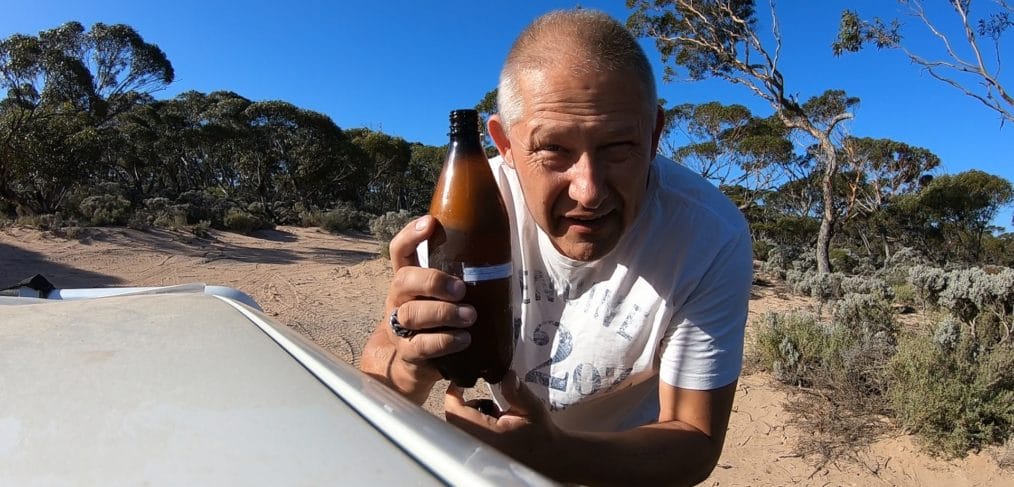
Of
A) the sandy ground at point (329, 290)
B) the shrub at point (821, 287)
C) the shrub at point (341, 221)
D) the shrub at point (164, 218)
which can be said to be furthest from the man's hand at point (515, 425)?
the shrub at point (341, 221)

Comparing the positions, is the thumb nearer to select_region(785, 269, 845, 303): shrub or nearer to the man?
the man

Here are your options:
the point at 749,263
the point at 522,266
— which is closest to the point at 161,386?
A: the point at 522,266

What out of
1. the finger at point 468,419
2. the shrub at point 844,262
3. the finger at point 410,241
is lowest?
the finger at point 468,419

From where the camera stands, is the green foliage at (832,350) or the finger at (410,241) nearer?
the finger at (410,241)

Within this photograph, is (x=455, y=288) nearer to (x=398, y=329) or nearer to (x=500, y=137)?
(x=398, y=329)

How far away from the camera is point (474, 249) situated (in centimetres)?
110

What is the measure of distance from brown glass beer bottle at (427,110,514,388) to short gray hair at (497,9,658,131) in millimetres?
293

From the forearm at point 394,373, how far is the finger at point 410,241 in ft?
0.86

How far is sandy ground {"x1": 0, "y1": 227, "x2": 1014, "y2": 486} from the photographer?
3479mm

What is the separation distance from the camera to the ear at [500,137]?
4.90 ft

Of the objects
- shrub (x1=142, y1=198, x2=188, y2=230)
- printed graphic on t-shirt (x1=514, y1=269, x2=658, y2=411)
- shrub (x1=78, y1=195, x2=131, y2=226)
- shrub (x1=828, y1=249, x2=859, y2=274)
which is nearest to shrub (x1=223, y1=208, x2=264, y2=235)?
shrub (x1=142, y1=198, x2=188, y2=230)

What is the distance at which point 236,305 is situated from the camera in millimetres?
1587

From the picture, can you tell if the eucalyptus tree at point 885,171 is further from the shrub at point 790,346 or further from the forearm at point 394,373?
the forearm at point 394,373

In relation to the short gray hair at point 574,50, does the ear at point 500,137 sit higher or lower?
lower
